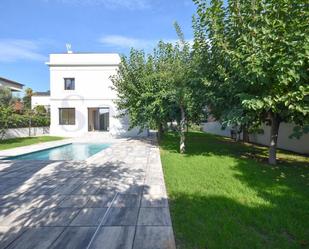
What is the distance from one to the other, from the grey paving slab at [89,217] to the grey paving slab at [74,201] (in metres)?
0.33

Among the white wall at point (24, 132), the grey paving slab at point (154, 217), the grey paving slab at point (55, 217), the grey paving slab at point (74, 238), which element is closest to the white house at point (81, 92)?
the white wall at point (24, 132)

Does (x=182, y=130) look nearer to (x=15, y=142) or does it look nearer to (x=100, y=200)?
(x=100, y=200)

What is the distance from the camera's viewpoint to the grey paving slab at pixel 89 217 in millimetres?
3971

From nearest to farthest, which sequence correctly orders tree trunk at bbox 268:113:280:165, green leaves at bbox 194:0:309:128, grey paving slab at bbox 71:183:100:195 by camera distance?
1. grey paving slab at bbox 71:183:100:195
2. green leaves at bbox 194:0:309:128
3. tree trunk at bbox 268:113:280:165

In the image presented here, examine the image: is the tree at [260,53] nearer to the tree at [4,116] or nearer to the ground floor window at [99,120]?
the tree at [4,116]

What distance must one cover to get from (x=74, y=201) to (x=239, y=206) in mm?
3207

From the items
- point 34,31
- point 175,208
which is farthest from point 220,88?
point 34,31

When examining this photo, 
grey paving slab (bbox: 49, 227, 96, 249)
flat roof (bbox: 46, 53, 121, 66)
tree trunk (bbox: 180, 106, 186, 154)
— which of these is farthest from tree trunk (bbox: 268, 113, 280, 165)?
flat roof (bbox: 46, 53, 121, 66)

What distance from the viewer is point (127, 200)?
512 centimetres

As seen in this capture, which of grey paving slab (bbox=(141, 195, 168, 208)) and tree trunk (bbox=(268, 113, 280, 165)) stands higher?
tree trunk (bbox=(268, 113, 280, 165))

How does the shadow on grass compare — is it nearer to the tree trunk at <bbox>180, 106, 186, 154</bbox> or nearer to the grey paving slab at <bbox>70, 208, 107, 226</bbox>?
the tree trunk at <bbox>180, 106, 186, 154</bbox>

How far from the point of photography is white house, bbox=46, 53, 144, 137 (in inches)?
952

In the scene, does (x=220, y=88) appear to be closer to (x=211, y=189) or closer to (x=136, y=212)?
(x=211, y=189)

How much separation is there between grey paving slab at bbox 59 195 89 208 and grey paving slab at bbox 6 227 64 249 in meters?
1.02
